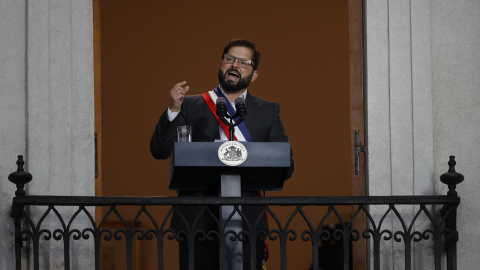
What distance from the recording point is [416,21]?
7266mm

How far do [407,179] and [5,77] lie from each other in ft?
9.07

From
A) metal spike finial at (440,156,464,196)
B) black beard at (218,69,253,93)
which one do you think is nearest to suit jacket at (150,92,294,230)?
black beard at (218,69,253,93)

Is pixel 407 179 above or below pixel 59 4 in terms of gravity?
below

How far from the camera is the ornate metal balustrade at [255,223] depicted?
618cm

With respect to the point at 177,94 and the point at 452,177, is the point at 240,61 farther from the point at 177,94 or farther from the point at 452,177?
the point at 452,177

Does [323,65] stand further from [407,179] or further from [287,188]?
[407,179]

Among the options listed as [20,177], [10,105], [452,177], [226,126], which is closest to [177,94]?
[226,126]

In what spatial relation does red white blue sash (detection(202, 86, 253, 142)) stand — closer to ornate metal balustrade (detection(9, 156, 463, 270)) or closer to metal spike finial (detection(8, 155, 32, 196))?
ornate metal balustrade (detection(9, 156, 463, 270))


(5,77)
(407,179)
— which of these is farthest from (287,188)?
(5,77)

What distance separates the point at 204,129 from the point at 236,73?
40 centimetres

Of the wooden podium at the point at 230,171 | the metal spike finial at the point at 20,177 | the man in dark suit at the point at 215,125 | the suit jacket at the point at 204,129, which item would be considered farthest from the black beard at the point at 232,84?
the metal spike finial at the point at 20,177

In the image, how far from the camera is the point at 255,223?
6.16 m

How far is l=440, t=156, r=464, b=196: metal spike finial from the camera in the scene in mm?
6668

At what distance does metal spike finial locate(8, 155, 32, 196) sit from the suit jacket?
0.81m
